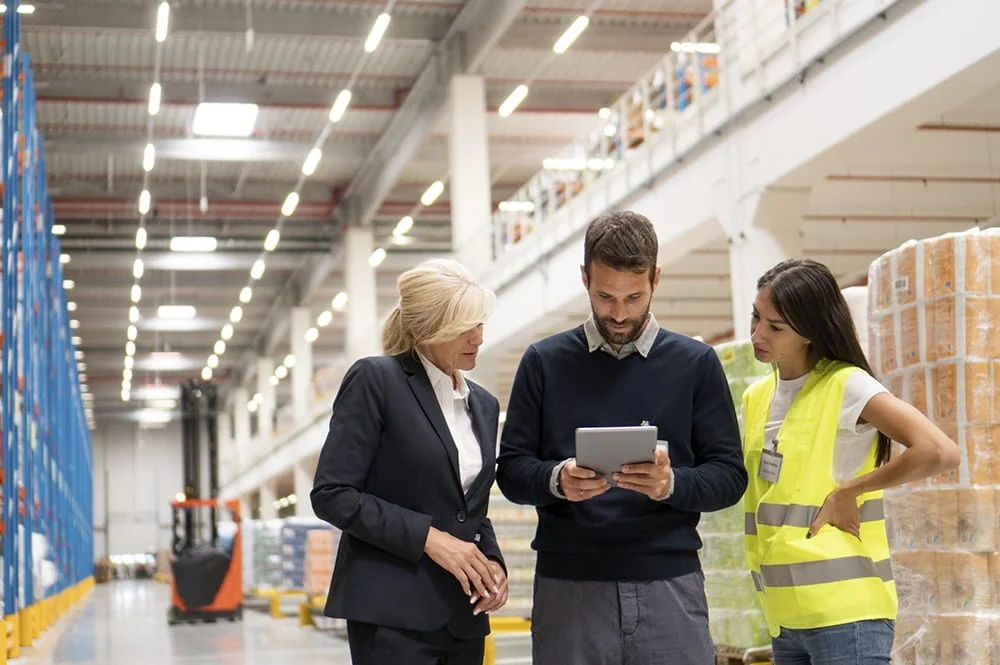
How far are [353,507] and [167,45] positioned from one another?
22230mm

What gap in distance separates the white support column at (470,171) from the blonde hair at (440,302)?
70.8 ft

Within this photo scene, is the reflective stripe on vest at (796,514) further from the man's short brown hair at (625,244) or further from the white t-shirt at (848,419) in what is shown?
the man's short brown hair at (625,244)

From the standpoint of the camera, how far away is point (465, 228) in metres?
→ 25.2

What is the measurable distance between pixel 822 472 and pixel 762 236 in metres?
11.7

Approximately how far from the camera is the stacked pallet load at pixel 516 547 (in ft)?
42.2

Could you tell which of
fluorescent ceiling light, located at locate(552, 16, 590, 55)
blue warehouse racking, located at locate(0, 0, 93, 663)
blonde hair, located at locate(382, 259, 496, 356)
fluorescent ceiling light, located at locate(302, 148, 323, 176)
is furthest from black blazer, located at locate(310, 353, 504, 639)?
fluorescent ceiling light, located at locate(302, 148, 323, 176)

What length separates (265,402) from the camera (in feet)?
157

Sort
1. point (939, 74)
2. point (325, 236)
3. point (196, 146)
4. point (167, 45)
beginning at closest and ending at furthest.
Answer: point (939, 74) → point (167, 45) → point (196, 146) → point (325, 236)

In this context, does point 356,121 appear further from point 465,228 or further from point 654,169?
point 654,169

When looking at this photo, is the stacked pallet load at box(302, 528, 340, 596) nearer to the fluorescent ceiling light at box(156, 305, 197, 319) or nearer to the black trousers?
the black trousers

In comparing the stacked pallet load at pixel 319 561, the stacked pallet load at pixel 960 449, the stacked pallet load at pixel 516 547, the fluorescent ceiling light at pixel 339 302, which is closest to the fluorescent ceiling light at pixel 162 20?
the stacked pallet load at pixel 319 561

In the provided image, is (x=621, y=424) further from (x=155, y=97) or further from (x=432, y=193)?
(x=432, y=193)

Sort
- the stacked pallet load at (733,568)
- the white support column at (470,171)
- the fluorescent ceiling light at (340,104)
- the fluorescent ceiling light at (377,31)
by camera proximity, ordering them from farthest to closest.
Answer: the fluorescent ceiling light at (340,104), the white support column at (470,171), the fluorescent ceiling light at (377,31), the stacked pallet load at (733,568)

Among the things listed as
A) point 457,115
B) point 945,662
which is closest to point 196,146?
point 457,115
